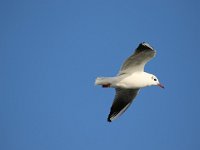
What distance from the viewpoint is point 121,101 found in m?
17.6

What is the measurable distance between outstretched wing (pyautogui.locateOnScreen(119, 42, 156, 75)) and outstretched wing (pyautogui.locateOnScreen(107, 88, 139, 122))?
4.65 ft

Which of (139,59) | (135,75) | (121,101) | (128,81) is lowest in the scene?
(121,101)

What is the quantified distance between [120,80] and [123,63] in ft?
1.77

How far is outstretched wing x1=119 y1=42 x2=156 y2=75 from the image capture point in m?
15.4

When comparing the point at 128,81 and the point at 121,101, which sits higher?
the point at 128,81

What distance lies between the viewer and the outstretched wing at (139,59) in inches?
607

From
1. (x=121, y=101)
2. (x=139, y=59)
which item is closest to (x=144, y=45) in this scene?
(x=139, y=59)

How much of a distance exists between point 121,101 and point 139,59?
225 centimetres

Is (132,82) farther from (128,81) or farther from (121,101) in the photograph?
(121,101)

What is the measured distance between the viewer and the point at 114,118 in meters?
17.5

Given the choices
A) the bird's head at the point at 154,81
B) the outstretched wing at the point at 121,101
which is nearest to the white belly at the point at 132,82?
the bird's head at the point at 154,81

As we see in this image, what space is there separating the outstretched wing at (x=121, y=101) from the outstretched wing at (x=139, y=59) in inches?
55.8

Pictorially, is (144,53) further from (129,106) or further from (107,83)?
(129,106)

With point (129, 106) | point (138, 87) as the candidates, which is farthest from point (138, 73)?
point (129, 106)
